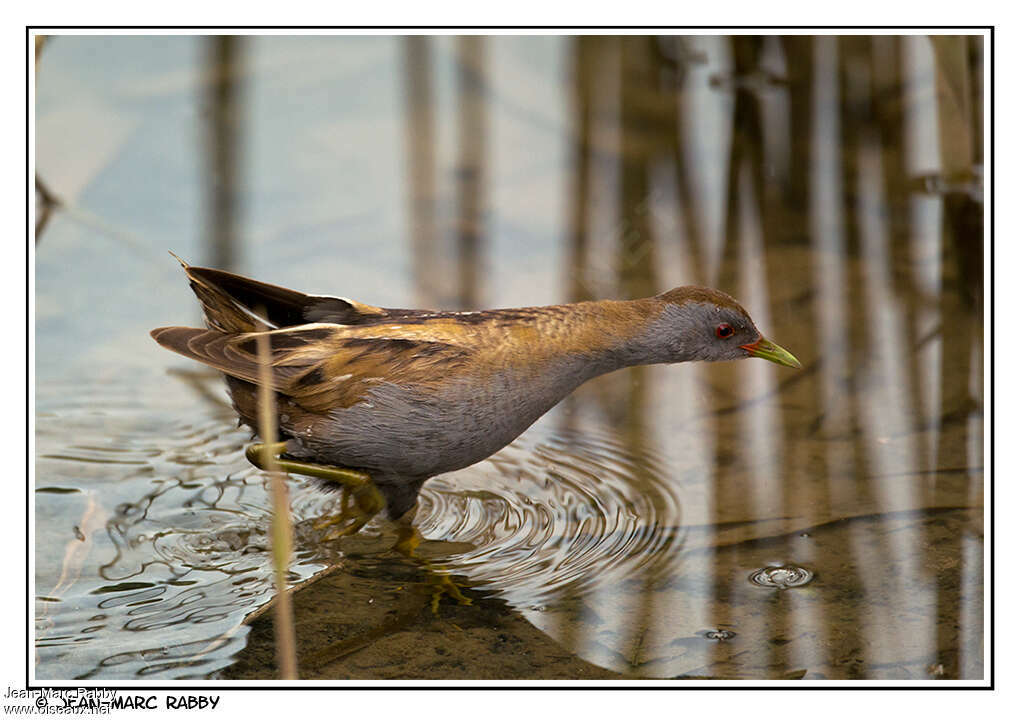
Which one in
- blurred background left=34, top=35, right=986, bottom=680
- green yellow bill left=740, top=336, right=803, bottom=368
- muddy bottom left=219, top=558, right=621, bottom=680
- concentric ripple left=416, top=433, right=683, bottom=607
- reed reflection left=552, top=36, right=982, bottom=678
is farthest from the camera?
green yellow bill left=740, top=336, right=803, bottom=368

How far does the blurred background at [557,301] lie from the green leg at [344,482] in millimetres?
61

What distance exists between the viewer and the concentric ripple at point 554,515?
13.4 feet

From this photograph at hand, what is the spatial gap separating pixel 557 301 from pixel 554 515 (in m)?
1.59

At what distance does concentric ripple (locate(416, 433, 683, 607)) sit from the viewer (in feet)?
13.4

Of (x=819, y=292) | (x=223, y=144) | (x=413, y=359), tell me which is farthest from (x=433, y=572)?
(x=223, y=144)

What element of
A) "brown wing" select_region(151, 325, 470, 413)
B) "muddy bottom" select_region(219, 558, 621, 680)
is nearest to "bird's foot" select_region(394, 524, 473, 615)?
"muddy bottom" select_region(219, 558, 621, 680)

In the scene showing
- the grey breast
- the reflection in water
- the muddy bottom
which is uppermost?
the reflection in water

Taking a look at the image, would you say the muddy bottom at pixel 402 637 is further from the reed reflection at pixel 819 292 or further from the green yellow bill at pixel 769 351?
the green yellow bill at pixel 769 351

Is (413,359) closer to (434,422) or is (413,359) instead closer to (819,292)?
(434,422)

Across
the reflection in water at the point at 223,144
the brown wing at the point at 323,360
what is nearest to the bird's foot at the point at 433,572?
the brown wing at the point at 323,360

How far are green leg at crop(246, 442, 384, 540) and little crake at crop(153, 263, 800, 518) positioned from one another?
2cm

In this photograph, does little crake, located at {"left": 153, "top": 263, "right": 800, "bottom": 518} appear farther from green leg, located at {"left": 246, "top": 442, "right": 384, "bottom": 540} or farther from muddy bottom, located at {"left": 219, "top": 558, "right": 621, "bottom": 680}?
muddy bottom, located at {"left": 219, "top": 558, "right": 621, "bottom": 680}

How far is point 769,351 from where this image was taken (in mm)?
4367
